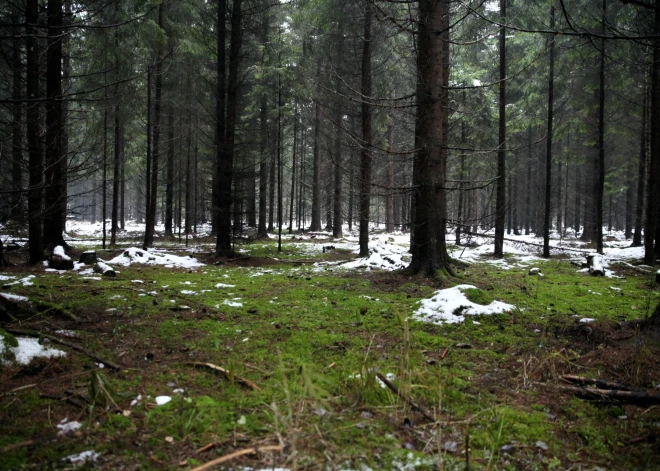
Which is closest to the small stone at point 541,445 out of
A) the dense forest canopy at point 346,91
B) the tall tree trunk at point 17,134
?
the dense forest canopy at point 346,91

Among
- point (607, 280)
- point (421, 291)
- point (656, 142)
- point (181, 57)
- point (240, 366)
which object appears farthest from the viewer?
point (181, 57)

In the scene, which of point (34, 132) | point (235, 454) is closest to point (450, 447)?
point (235, 454)

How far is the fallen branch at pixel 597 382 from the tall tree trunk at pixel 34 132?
6.54 meters

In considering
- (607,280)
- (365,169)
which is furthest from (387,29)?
(607,280)

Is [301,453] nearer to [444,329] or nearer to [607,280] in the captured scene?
[444,329]

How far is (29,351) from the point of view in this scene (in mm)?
3109

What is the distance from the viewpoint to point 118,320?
15.3ft

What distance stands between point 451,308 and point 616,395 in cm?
240

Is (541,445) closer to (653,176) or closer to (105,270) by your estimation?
(105,270)

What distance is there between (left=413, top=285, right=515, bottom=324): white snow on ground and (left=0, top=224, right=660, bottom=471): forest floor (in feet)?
0.09

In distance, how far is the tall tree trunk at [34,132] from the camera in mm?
5670

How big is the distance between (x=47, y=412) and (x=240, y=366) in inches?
55.4

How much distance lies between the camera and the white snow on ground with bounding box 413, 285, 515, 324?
502 centimetres

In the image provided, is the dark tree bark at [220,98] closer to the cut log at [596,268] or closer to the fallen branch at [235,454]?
the fallen branch at [235,454]
